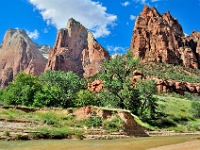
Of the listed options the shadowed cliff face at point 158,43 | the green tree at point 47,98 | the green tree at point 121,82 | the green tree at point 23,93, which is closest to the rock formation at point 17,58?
the shadowed cliff face at point 158,43

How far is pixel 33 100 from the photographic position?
49281mm

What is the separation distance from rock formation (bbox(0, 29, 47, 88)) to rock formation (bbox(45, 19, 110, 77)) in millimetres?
13684

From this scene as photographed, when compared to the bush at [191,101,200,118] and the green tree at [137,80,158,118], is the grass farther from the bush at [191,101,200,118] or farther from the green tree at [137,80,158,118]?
the green tree at [137,80,158,118]

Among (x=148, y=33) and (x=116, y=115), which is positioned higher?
(x=148, y=33)

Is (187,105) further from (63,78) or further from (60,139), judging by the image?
(60,139)

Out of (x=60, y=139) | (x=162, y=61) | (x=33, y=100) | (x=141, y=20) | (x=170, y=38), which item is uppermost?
(x=141, y=20)

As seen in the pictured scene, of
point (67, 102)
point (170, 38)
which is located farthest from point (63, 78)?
point (170, 38)

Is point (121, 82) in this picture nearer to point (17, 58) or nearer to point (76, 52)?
point (76, 52)

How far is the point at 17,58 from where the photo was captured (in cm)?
18400

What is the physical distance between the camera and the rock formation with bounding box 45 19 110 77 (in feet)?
545

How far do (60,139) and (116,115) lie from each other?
11.5 m

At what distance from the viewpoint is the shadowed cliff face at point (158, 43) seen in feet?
504

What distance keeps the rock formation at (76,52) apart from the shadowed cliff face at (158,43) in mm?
24626

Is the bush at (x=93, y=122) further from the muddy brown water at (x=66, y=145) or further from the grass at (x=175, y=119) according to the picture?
the grass at (x=175, y=119)
